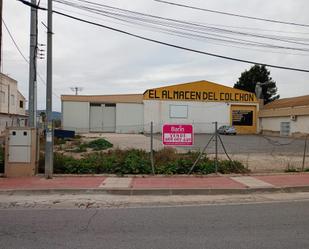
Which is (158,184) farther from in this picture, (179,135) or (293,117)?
(293,117)

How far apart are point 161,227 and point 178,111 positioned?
2042 inches

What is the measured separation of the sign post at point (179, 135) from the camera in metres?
13.8

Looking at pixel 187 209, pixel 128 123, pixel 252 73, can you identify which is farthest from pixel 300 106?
pixel 187 209

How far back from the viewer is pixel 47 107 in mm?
12828

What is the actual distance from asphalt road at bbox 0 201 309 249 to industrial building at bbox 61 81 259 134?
1857 inches

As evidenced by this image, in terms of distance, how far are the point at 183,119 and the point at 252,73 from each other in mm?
28651

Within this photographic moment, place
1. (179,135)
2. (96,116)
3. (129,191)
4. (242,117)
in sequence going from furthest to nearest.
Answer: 1. (242,117)
2. (96,116)
3. (179,135)
4. (129,191)

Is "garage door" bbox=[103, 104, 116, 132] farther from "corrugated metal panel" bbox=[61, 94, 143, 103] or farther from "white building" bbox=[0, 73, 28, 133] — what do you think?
"white building" bbox=[0, 73, 28, 133]

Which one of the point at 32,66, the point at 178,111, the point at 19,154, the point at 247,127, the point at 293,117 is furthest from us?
the point at 247,127

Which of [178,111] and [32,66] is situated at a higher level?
[178,111]

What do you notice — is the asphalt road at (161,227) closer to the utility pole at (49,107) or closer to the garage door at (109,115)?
the utility pole at (49,107)

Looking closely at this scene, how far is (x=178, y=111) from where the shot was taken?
5856 centimetres

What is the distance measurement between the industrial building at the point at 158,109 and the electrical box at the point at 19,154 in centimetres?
4190

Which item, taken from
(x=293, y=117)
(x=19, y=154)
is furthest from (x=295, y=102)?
(x=19, y=154)
